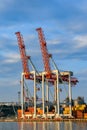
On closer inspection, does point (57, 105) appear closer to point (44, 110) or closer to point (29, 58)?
point (44, 110)

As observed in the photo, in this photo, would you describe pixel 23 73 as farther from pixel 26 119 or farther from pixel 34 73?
pixel 26 119

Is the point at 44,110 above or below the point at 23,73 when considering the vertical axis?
below

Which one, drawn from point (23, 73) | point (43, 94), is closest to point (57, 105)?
point (43, 94)

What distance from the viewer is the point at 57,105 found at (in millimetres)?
185250

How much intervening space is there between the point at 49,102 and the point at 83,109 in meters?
15.1

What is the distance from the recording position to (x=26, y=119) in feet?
624

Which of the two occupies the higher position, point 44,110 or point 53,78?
point 53,78

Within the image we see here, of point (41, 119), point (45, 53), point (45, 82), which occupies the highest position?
point (45, 53)

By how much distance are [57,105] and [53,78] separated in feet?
37.4

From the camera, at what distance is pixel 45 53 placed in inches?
7446

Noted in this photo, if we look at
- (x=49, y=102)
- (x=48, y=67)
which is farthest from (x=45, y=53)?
Result: (x=49, y=102)

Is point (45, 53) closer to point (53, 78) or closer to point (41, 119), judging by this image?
point (53, 78)

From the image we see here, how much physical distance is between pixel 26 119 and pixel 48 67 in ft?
79.5

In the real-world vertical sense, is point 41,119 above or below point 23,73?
below
